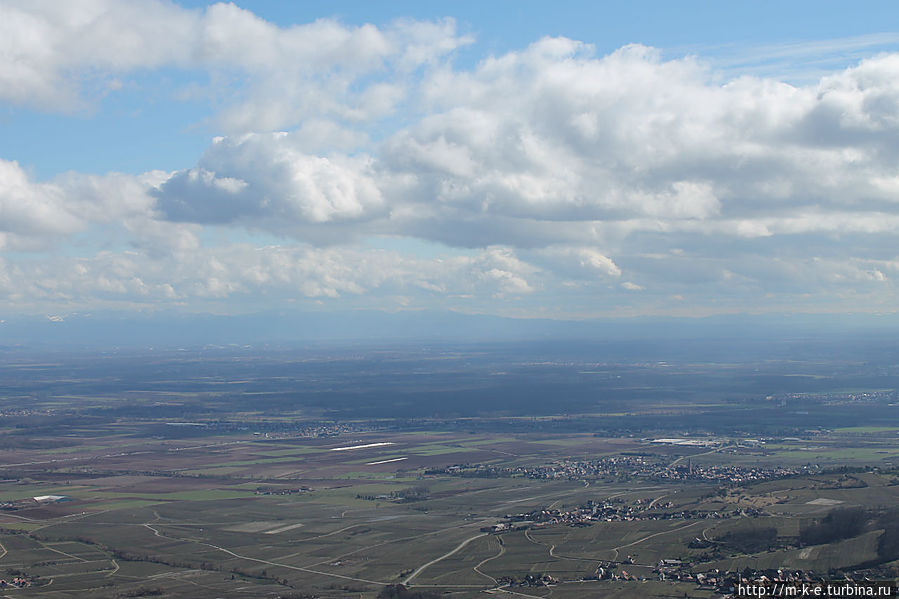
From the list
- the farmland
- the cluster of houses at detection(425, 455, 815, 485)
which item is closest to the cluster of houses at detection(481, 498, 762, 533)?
the farmland

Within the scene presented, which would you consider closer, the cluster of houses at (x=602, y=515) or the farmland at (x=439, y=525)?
the farmland at (x=439, y=525)

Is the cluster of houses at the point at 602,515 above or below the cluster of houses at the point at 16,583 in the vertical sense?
above

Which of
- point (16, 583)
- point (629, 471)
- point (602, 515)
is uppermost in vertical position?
point (602, 515)

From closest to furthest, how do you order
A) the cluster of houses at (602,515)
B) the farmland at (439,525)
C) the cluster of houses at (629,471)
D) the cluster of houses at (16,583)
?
the farmland at (439,525)
the cluster of houses at (16,583)
the cluster of houses at (602,515)
the cluster of houses at (629,471)

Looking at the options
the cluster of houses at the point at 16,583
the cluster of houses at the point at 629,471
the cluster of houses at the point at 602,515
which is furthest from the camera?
the cluster of houses at the point at 629,471

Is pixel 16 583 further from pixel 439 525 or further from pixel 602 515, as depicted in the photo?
pixel 602 515

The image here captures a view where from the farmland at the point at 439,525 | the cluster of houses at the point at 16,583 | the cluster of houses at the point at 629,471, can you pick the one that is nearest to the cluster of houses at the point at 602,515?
the farmland at the point at 439,525

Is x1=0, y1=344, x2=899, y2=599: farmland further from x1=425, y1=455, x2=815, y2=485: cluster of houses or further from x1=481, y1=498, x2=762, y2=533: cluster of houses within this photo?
x1=425, y1=455, x2=815, y2=485: cluster of houses

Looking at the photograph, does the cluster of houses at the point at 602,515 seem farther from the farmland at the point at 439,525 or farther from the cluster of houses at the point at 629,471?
the cluster of houses at the point at 629,471

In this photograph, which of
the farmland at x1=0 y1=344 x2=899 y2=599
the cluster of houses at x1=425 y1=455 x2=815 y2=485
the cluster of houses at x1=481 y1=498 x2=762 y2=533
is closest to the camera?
the farmland at x1=0 y1=344 x2=899 y2=599

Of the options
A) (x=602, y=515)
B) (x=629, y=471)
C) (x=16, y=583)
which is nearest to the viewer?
(x=16, y=583)

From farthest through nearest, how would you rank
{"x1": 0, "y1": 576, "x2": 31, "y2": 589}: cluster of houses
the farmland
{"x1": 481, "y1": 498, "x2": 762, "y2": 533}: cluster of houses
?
{"x1": 481, "y1": 498, "x2": 762, "y2": 533}: cluster of houses, {"x1": 0, "y1": 576, "x2": 31, "y2": 589}: cluster of houses, the farmland

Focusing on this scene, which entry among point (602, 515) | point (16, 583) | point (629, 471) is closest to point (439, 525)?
point (602, 515)
